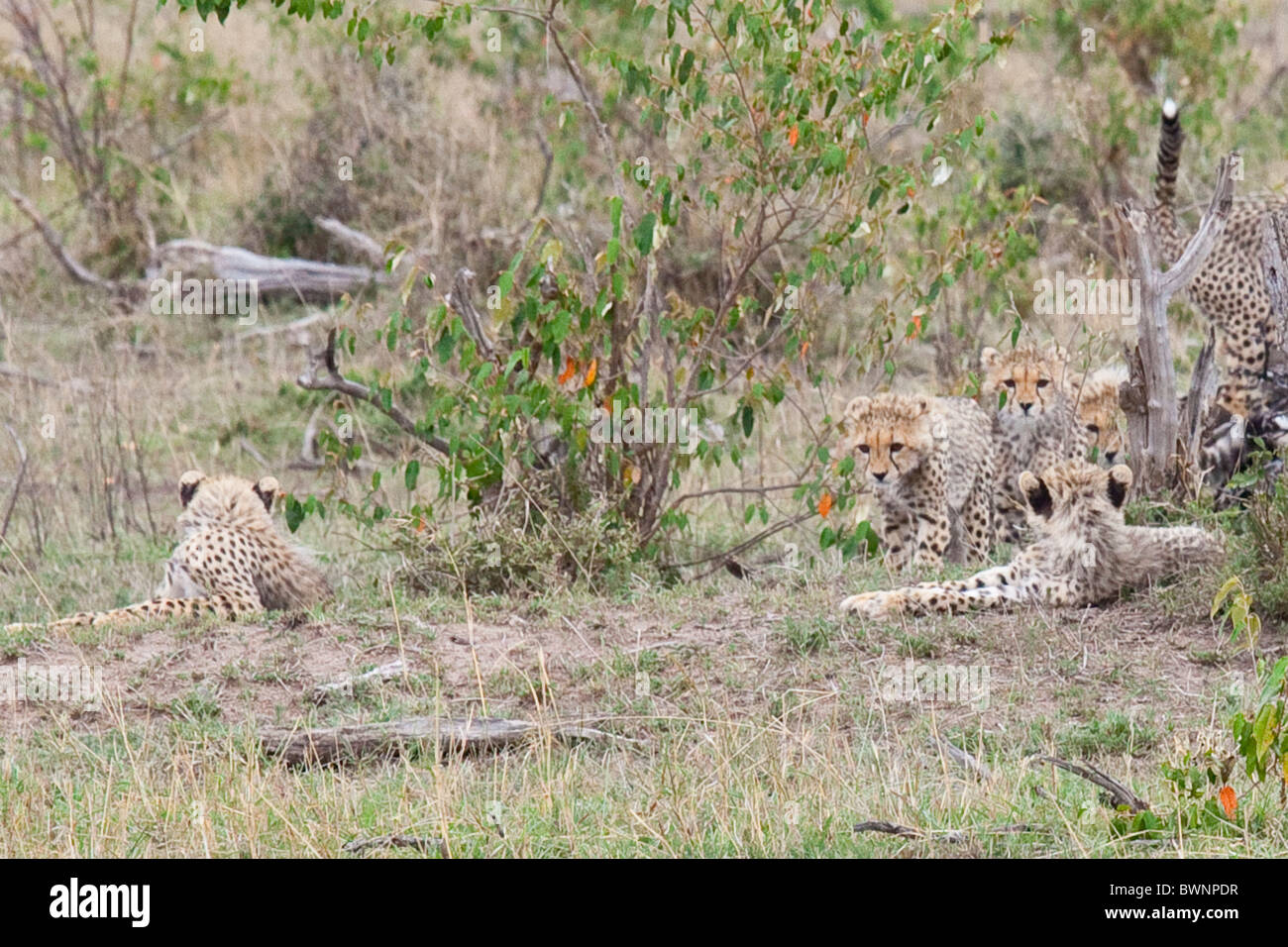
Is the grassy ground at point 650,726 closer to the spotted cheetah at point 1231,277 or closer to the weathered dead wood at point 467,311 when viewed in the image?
the weathered dead wood at point 467,311

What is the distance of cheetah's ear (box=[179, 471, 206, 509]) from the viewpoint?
7871mm

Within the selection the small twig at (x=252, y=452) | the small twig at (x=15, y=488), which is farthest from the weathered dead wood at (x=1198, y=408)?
the small twig at (x=15, y=488)

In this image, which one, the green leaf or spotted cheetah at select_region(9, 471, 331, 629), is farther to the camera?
spotted cheetah at select_region(9, 471, 331, 629)

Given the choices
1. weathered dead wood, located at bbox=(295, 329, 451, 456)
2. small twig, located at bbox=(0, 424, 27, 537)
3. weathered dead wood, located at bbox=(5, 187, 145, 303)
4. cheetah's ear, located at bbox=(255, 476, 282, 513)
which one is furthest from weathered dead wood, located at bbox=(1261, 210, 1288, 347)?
weathered dead wood, located at bbox=(5, 187, 145, 303)

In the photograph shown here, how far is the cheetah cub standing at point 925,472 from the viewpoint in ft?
25.9

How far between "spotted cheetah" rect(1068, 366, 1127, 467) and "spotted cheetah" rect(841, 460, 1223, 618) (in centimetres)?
132

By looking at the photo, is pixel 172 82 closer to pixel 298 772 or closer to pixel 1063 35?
pixel 1063 35

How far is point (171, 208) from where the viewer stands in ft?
43.4

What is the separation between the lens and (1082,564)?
23.0 feet

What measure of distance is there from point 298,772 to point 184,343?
21.9 ft

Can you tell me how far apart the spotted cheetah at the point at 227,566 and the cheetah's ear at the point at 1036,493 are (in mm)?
2665

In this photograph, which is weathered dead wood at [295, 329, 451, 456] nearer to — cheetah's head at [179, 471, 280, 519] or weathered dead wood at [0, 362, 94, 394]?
cheetah's head at [179, 471, 280, 519]

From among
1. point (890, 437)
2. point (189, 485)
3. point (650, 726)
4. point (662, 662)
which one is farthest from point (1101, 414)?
point (189, 485)
